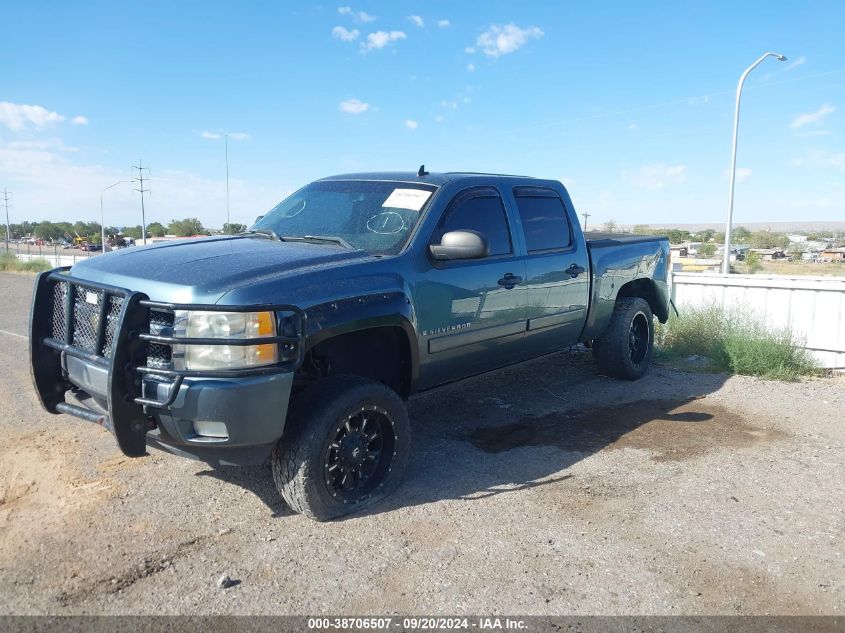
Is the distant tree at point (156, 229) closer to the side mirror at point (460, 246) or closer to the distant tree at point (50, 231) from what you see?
the distant tree at point (50, 231)

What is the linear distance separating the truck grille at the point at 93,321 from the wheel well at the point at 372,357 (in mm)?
950

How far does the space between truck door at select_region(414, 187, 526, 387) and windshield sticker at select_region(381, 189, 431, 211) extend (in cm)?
18

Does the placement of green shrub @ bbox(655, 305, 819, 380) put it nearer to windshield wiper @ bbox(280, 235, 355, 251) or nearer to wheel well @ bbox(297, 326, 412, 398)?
wheel well @ bbox(297, 326, 412, 398)

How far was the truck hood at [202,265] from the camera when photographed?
3.34 meters

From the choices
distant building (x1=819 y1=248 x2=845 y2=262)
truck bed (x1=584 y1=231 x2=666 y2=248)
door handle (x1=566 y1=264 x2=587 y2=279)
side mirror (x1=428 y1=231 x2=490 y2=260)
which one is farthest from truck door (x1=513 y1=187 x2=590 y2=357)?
distant building (x1=819 y1=248 x2=845 y2=262)

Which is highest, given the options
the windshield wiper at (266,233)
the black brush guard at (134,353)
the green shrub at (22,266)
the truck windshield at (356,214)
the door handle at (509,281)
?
the truck windshield at (356,214)

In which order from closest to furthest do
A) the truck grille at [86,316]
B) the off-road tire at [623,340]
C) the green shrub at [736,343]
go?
the truck grille at [86,316]
the off-road tire at [623,340]
the green shrub at [736,343]

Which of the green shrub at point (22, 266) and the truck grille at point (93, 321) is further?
the green shrub at point (22, 266)

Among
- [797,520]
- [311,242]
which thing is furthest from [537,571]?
[311,242]

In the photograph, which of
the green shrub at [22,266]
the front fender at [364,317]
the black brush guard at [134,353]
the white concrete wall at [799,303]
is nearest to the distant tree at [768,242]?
the green shrub at [22,266]

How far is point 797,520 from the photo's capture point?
3887 mm

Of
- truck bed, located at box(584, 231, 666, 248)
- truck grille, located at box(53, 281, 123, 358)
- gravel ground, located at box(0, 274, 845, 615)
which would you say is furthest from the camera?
truck bed, located at box(584, 231, 666, 248)

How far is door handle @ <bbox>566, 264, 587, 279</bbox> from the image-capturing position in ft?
18.8

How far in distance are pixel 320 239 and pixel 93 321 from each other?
58.8 inches
